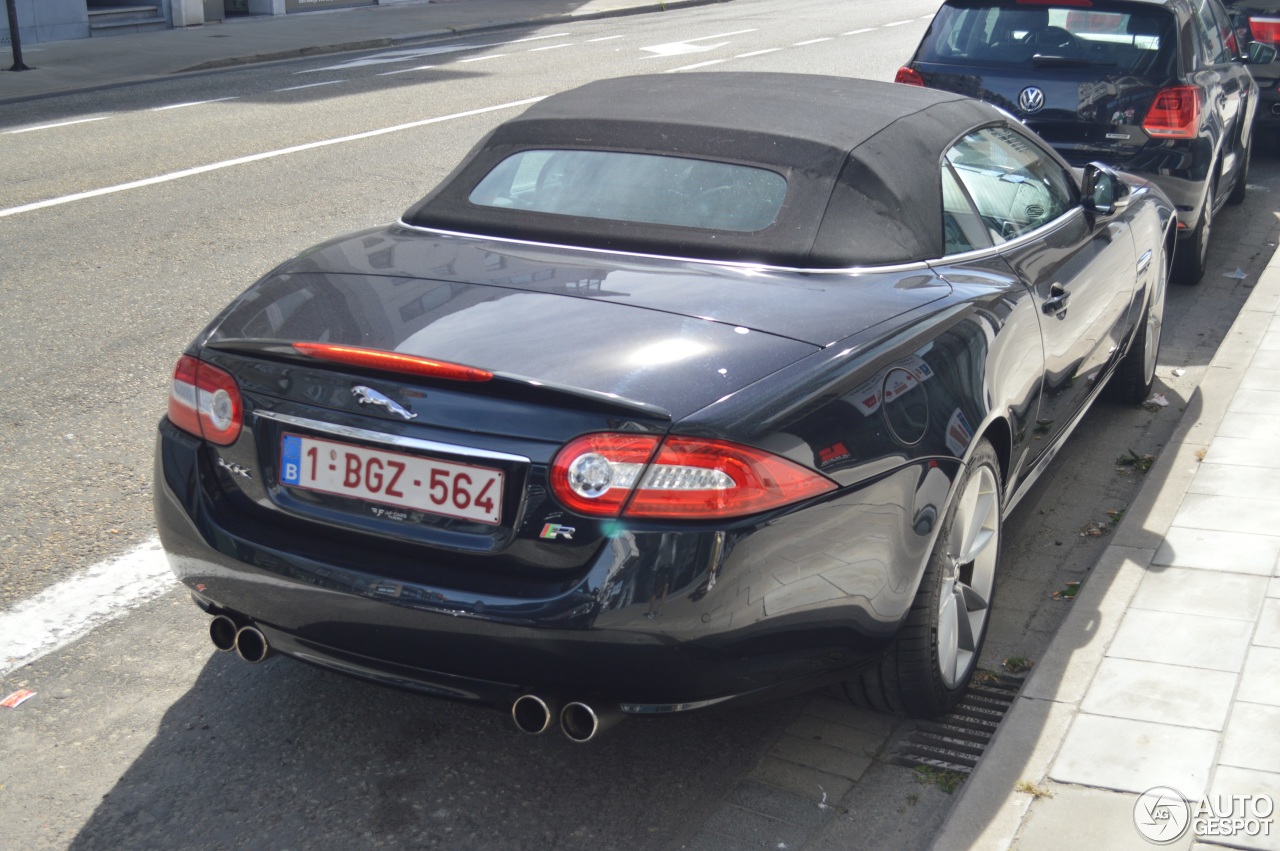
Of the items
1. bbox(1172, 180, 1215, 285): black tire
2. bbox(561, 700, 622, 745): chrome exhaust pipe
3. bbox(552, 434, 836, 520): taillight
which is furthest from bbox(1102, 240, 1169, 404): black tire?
bbox(561, 700, 622, 745): chrome exhaust pipe

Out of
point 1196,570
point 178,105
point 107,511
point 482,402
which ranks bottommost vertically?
point 178,105

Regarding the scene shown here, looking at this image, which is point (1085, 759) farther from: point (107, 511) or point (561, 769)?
point (107, 511)

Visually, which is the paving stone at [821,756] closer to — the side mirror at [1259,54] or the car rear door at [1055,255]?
the car rear door at [1055,255]

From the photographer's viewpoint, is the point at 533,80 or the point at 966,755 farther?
the point at 533,80

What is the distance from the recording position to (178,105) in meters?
A: 15.2

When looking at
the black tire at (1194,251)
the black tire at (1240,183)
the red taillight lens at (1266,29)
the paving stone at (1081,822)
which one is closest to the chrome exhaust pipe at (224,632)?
the paving stone at (1081,822)

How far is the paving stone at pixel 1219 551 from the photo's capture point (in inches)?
171

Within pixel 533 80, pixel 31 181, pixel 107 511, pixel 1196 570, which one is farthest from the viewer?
pixel 533 80

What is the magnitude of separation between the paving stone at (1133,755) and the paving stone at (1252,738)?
1.6 inches

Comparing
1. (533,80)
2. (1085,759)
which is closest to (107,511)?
(1085,759)

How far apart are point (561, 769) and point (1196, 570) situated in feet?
6.90

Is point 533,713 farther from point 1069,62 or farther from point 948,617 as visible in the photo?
point 1069,62

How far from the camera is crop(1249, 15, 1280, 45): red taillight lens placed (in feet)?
40.6

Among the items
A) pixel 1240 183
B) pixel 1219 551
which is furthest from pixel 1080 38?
pixel 1219 551
